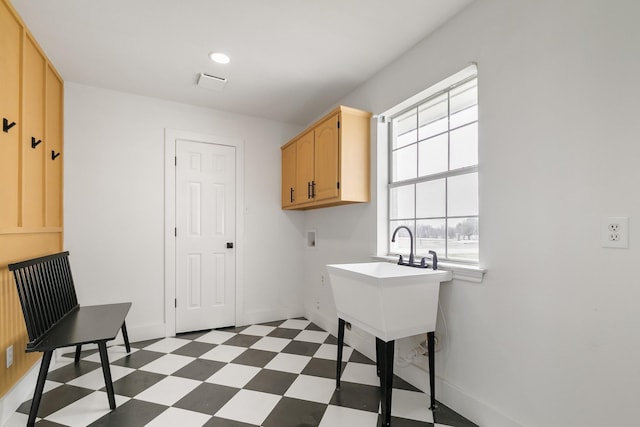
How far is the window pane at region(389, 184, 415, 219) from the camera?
2.46 metres

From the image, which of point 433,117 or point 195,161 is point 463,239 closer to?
point 433,117

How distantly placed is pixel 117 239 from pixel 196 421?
2.02 metres

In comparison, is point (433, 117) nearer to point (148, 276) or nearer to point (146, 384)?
point (146, 384)

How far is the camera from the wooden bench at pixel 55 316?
1.72m

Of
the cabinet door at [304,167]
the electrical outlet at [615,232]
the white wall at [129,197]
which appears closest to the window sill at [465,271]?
the electrical outlet at [615,232]

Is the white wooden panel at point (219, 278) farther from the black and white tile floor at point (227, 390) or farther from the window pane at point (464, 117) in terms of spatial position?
the window pane at point (464, 117)

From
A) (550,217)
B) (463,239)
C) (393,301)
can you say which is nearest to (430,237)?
(463,239)

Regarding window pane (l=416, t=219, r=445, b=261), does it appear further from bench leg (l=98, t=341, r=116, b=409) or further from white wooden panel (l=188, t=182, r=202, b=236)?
white wooden panel (l=188, t=182, r=202, b=236)

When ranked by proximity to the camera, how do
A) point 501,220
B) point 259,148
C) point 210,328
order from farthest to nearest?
point 259,148
point 210,328
point 501,220

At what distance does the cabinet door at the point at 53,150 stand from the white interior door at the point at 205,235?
3.23ft

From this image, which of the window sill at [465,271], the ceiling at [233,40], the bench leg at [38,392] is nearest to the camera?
the bench leg at [38,392]

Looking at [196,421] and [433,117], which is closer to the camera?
[196,421]

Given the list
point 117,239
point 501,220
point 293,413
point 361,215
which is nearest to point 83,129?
point 117,239

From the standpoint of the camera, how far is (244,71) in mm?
2670
